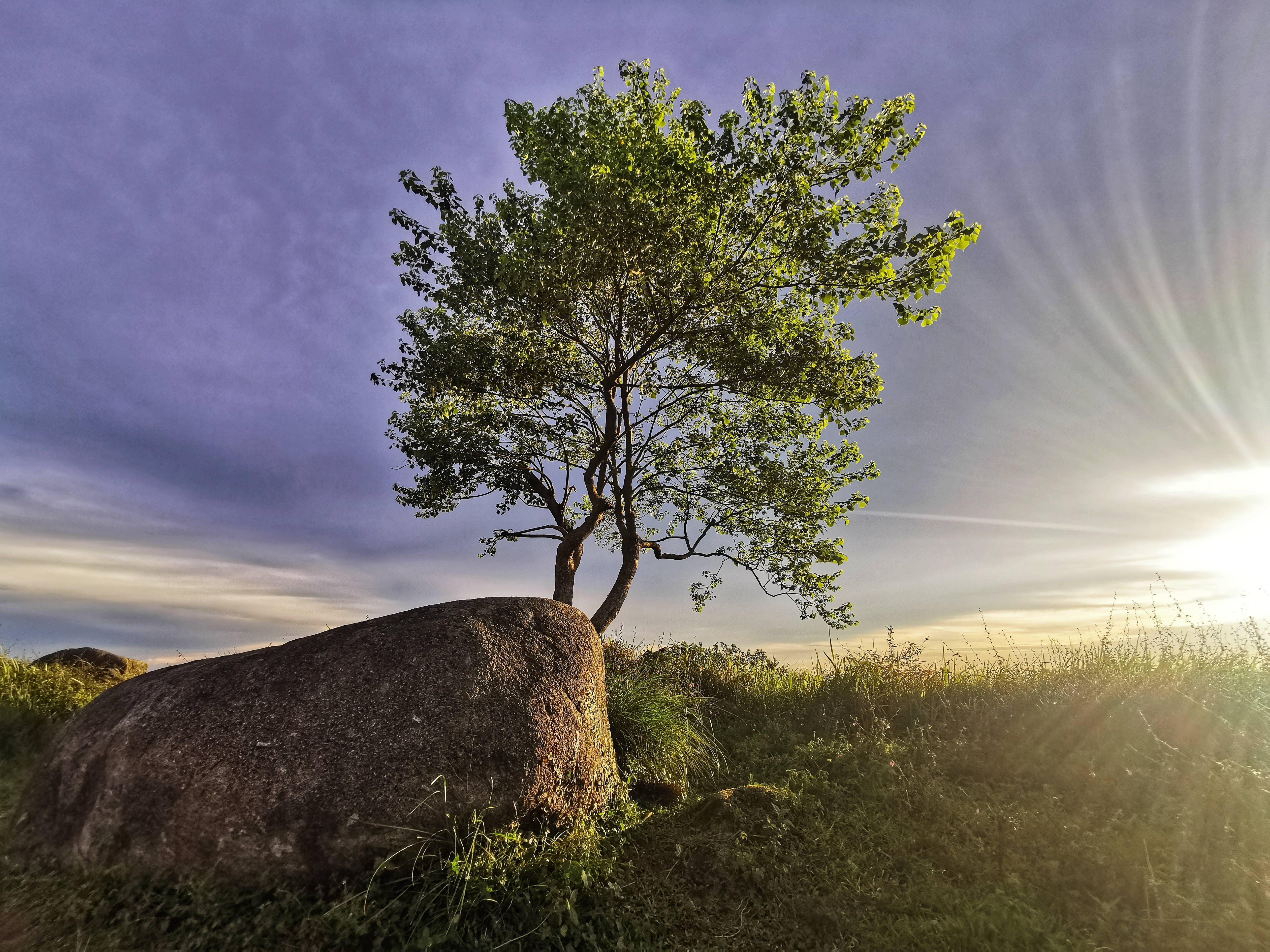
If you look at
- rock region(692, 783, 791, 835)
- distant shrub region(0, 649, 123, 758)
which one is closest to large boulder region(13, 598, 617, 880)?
rock region(692, 783, 791, 835)

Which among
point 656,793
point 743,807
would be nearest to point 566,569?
point 656,793

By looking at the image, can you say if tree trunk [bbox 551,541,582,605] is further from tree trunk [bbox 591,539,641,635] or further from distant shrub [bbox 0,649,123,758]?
distant shrub [bbox 0,649,123,758]

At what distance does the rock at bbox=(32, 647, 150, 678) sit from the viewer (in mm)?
13555

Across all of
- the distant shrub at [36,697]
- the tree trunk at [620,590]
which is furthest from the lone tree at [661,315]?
the distant shrub at [36,697]

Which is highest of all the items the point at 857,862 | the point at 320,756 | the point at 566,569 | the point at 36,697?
the point at 566,569

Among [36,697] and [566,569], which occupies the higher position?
[566,569]

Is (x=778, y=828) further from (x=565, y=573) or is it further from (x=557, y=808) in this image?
(x=565, y=573)

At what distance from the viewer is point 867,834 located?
6695 mm

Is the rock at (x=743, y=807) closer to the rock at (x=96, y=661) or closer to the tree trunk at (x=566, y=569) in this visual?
the tree trunk at (x=566, y=569)

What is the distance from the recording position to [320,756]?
561 cm

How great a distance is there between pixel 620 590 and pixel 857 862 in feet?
29.6

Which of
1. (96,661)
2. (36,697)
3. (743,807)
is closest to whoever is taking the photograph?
(743,807)

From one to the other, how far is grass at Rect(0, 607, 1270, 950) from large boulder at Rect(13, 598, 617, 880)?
10.2 inches

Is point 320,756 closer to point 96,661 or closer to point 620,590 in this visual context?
point 620,590
